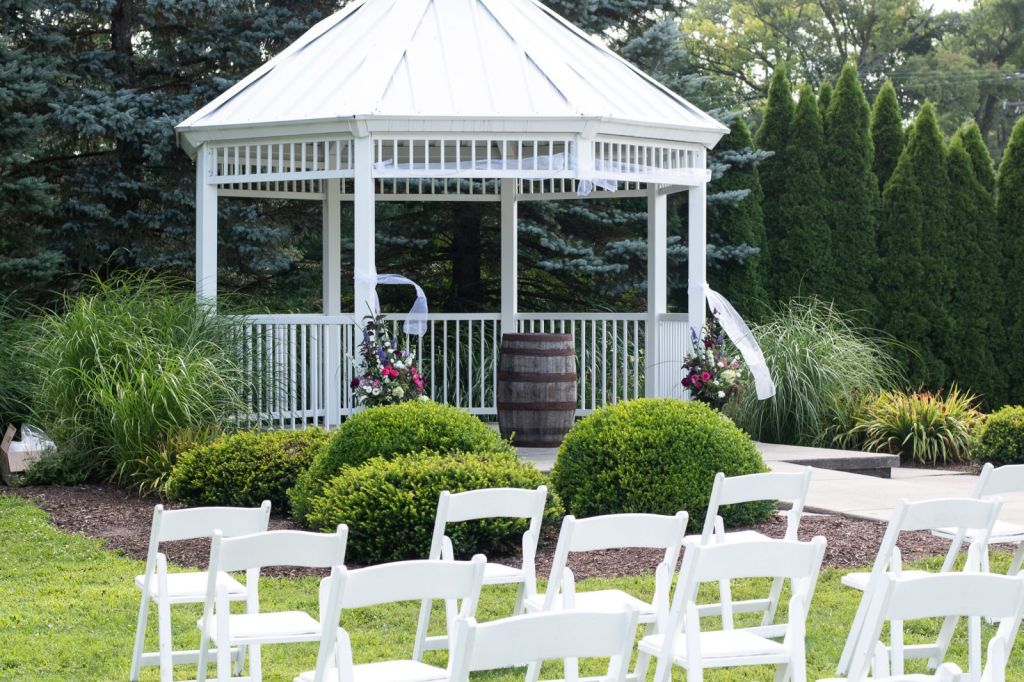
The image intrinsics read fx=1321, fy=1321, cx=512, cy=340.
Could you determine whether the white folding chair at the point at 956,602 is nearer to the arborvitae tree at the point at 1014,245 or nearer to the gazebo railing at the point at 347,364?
the gazebo railing at the point at 347,364

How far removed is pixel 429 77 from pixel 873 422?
18.6 feet

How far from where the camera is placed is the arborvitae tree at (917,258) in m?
16.3

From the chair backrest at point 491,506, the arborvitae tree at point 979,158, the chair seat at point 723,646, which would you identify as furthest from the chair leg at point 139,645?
Answer: the arborvitae tree at point 979,158

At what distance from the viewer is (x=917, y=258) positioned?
16344 millimetres

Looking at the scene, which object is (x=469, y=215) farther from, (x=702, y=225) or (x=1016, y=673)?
(x=1016, y=673)

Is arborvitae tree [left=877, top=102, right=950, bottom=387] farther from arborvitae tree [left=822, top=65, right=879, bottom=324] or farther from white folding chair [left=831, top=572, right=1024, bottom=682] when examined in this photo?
white folding chair [left=831, top=572, right=1024, bottom=682]

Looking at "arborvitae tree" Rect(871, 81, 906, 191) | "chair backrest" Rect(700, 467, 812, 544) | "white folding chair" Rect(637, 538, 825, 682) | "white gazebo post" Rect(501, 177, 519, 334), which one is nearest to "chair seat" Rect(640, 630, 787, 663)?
"white folding chair" Rect(637, 538, 825, 682)

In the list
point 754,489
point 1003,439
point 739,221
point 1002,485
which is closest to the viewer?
point 754,489

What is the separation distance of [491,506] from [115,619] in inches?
85.8

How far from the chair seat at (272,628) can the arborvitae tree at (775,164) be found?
12.4 metres

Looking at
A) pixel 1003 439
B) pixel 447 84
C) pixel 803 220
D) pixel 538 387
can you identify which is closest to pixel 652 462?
pixel 538 387

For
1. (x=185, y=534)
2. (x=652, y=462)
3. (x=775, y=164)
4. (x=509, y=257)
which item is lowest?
→ (x=652, y=462)

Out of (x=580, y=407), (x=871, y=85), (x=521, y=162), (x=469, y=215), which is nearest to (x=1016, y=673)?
(x=521, y=162)

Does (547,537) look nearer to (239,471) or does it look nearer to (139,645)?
(239,471)
